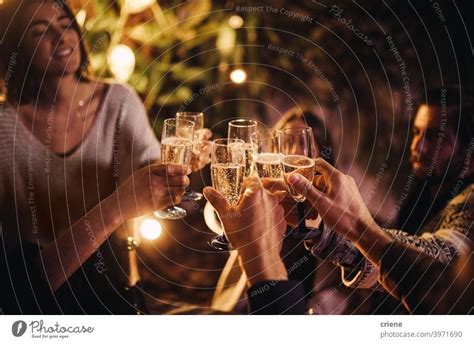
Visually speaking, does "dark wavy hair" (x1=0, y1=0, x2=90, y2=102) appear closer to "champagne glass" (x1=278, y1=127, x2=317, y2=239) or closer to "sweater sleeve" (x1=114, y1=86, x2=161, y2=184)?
"sweater sleeve" (x1=114, y1=86, x2=161, y2=184)

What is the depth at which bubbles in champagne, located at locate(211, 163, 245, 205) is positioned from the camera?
95cm

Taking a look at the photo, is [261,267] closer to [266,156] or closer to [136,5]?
[266,156]

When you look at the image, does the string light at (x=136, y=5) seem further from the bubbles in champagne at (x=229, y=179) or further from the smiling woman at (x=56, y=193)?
the bubbles in champagne at (x=229, y=179)

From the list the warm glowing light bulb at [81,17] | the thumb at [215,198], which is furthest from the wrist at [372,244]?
the warm glowing light bulb at [81,17]

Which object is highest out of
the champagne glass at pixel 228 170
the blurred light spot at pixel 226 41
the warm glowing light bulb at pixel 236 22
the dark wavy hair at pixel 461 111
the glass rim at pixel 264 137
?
the warm glowing light bulb at pixel 236 22

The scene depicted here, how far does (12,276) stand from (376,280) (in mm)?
825

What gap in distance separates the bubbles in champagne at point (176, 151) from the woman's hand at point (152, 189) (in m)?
0.01

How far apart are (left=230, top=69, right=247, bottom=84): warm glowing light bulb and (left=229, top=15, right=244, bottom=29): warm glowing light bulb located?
0.38 ft

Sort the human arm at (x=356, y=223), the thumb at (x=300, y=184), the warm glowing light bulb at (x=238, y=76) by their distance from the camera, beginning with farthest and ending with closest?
1. the warm glowing light bulb at (x=238, y=76)
2. the human arm at (x=356, y=223)
3. the thumb at (x=300, y=184)

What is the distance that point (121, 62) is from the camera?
1307mm

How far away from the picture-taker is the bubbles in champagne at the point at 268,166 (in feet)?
3.15

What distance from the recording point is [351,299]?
119 centimetres
